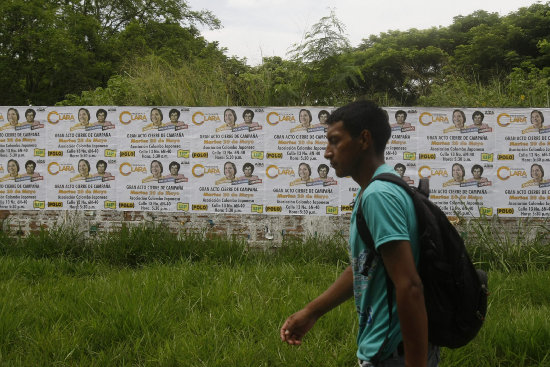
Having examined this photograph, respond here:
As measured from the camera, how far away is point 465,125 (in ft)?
21.2

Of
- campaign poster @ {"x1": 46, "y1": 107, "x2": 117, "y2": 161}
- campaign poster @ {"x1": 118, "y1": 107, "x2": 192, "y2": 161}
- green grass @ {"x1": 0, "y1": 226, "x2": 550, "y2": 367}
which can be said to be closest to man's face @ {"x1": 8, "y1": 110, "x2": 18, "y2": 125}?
campaign poster @ {"x1": 46, "y1": 107, "x2": 117, "y2": 161}

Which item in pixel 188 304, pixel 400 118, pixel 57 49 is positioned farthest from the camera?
pixel 57 49

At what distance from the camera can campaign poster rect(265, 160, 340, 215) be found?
6.55m

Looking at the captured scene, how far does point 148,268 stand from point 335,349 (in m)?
2.73

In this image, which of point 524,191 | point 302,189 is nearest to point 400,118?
point 302,189

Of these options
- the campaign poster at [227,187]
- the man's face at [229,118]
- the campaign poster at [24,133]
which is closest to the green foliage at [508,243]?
the campaign poster at [227,187]

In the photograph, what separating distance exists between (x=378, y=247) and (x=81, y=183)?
5.83 meters

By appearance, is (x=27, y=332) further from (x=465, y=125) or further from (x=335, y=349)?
(x=465, y=125)

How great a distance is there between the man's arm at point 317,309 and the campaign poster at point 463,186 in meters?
4.30

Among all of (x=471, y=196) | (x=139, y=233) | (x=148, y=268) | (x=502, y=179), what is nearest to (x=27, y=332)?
(x=148, y=268)

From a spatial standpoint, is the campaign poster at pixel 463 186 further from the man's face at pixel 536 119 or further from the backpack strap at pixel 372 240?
the backpack strap at pixel 372 240

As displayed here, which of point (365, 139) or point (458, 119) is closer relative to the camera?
point (365, 139)

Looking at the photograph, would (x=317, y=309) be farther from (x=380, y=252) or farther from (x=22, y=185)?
(x=22, y=185)

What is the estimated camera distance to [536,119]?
21.0ft
